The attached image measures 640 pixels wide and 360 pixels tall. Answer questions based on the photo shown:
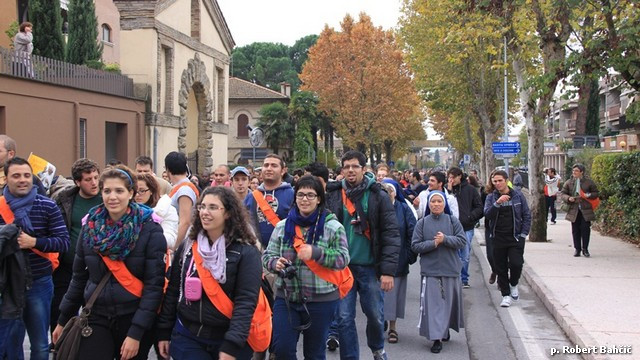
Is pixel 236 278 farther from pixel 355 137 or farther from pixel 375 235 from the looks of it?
pixel 355 137

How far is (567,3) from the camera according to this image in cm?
1392

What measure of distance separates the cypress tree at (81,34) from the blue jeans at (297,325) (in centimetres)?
2450

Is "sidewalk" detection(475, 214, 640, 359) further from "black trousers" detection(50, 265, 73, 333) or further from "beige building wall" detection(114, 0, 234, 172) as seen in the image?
"beige building wall" detection(114, 0, 234, 172)

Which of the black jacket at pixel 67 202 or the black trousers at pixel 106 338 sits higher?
the black jacket at pixel 67 202

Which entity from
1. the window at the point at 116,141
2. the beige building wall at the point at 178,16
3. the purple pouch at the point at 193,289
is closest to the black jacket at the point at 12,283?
the purple pouch at the point at 193,289

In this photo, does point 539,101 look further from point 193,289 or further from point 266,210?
point 193,289

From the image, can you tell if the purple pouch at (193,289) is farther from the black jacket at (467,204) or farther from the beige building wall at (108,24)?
the beige building wall at (108,24)

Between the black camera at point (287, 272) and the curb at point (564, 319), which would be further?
the curb at point (564, 319)

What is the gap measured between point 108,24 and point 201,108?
11.7 m

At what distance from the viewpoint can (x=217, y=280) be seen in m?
4.09

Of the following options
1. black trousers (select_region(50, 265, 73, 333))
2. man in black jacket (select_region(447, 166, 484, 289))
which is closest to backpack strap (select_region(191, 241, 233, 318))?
black trousers (select_region(50, 265, 73, 333))

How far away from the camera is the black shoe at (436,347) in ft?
24.1

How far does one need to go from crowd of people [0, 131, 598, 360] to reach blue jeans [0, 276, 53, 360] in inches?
0.4

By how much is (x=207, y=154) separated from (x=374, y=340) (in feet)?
81.2
